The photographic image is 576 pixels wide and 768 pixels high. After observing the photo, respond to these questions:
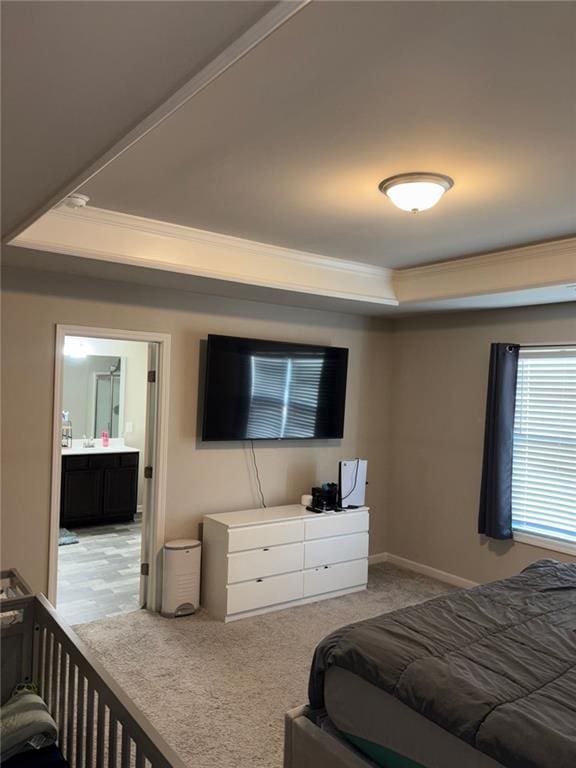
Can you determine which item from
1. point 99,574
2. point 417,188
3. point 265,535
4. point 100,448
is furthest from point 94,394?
point 417,188

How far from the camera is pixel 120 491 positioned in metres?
6.76

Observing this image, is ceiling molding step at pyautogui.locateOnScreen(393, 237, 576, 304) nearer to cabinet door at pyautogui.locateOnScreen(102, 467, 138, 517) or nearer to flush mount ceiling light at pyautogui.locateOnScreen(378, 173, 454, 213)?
flush mount ceiling light at pyautogui.locateOnScreen(378, 173, 454, 213)

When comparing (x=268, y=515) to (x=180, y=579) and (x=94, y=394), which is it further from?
(x=94, y=394)

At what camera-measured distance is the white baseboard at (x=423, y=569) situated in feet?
16.3

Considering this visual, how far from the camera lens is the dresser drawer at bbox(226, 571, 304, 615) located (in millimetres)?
4108

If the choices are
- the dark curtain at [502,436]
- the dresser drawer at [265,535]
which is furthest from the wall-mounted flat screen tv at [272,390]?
the dark curtain at [502,436]

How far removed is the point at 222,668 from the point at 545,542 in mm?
2591

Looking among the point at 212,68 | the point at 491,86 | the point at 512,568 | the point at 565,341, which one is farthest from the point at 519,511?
the point at 212,68

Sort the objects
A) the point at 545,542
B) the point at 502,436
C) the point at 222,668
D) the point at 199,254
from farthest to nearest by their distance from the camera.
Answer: the point at 502,436 < the point at 545,542 < the point at 199,254 < the point at 222,668

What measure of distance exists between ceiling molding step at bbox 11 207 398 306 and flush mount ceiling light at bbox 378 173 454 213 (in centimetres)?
139

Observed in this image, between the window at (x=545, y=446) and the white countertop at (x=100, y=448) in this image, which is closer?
the window at (x=545, y=446)

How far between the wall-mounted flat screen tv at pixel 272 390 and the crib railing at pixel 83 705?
7.40ft

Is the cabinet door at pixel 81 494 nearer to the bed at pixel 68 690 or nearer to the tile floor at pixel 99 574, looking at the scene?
the tile floor at pixel 99 574

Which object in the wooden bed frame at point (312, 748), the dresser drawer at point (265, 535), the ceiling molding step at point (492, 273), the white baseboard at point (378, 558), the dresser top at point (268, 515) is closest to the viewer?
the wooden bed frame at point (312, 748)
